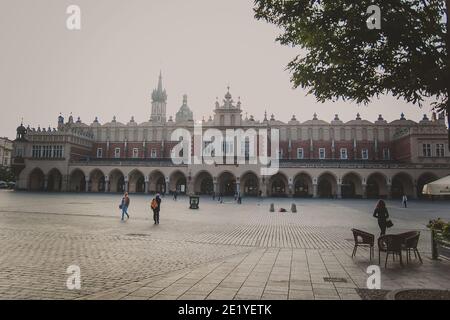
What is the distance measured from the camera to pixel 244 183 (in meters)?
53.7

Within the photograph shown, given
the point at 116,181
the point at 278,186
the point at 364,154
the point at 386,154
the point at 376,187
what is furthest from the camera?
the point at 116,181

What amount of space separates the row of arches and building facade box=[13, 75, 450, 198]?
153mm

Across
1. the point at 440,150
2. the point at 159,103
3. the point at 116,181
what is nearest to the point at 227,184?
the point at 116,181

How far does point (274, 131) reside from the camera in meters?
55.4

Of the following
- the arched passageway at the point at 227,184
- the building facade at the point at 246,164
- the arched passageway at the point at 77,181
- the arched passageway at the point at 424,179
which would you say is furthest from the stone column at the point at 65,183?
the arched passageway at the point at 424,179

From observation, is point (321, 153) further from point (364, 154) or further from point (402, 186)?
point (402, 186)

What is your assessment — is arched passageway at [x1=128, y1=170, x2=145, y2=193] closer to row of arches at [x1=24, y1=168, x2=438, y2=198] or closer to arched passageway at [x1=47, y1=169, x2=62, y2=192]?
row of arches at [x1=24, y1=168, x2=438, y2=198]

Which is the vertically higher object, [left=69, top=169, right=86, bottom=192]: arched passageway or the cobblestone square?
[left=69, top=169, right=86, bottom=192]: arched passageway

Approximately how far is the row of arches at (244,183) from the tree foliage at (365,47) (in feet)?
134

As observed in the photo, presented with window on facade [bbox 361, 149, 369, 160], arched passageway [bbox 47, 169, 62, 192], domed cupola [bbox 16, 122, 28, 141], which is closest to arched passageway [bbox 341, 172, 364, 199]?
window on facade [bbox 361, 149, 369, 160]

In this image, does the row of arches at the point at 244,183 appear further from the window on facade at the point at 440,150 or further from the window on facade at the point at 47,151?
the window on facade at the point at 440,150

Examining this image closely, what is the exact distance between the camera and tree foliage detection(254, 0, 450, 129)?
255 inches

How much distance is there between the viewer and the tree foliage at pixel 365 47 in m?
6.47

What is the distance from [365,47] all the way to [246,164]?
42.9m
